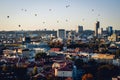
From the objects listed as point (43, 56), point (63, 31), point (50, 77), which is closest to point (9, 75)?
point (50, 77)

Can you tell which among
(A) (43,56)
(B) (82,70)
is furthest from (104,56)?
(B) (82,70)

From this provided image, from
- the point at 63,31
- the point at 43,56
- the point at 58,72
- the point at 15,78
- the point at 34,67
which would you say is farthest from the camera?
the point at 63,31

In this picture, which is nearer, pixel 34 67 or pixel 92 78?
pixel 92 78

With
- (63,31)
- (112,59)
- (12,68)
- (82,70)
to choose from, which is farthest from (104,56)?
(63,31)

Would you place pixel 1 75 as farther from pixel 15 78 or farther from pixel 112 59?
pixel 112 59

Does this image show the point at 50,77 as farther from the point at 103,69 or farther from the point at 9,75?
the point at 103,69

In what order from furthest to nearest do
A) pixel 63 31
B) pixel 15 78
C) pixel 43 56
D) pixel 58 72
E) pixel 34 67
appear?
pixel 63 31, pixel 43 56, pixel 34 67, pixel 58 72, pixel 15 78

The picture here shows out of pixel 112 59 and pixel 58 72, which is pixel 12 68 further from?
pixel 112 59

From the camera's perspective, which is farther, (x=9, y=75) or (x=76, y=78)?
(x=76, y=78)
